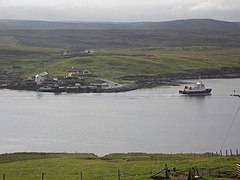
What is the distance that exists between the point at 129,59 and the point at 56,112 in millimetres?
49966

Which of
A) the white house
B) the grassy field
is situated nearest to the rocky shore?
the white house

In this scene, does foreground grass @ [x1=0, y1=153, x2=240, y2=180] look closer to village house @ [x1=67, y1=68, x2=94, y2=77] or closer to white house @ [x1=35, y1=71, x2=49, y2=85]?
white house @ [x1=35, y1=71, x2=49, y2=85]

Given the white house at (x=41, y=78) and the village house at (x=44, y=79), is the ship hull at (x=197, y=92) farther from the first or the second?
the white house at (x=41, y=78)

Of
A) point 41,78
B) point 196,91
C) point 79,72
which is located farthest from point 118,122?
point 79,72

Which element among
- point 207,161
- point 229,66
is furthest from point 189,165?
point 229,66

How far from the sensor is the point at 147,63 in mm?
102750

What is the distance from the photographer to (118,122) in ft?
157

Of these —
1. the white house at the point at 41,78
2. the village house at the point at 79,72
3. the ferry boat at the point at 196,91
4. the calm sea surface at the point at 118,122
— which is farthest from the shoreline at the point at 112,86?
the ferry boat at the point at 196,91

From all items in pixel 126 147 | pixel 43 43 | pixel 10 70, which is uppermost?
pixel 43 43

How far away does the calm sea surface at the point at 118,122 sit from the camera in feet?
121

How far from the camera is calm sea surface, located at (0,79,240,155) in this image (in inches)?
1453

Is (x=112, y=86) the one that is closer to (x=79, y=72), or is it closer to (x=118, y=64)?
(x=79, y=72)

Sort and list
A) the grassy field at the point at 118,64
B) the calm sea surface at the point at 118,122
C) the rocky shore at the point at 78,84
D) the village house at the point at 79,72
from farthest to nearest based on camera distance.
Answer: the grassy field at the point at 118,64
the village house at the point at 79,72
the rocky shore at the point at 78,84
the calm sea surface at the point at 118,122

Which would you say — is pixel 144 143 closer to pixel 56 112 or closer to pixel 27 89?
pixel 56 112
